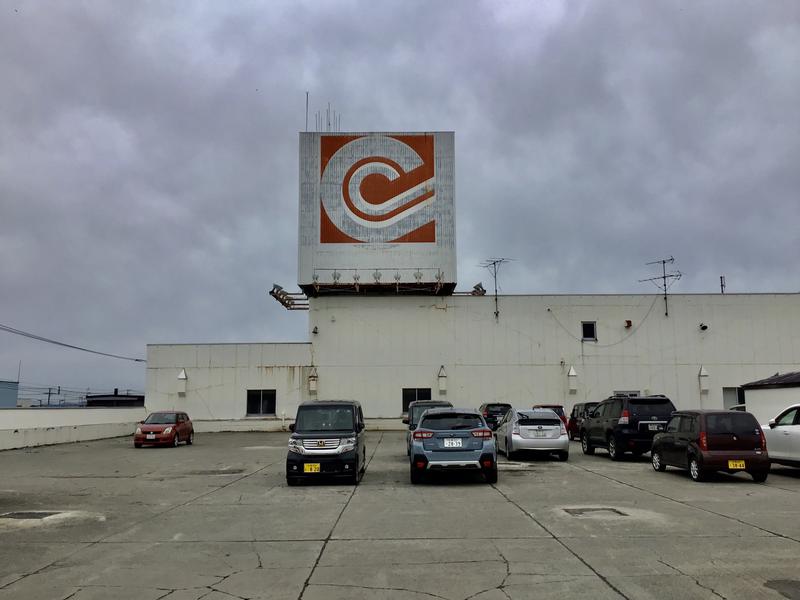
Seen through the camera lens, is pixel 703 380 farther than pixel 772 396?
Yes

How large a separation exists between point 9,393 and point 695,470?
45259mm

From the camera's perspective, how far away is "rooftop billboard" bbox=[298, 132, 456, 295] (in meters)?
38.8

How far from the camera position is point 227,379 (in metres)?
38.4

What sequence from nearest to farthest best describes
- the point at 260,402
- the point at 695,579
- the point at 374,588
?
the point at 374,588 < the point at 695,579 < the point at 260,402

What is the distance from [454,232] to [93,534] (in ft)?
105

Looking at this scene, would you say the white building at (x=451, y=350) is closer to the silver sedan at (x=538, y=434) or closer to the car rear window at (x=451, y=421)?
the silver sedan at (x=538, y=434)

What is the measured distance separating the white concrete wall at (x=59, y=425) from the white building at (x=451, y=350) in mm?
2515

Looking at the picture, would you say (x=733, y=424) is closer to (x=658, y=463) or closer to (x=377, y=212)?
(x=658, y=463)

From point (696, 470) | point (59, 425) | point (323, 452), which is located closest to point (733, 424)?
point (696, 470)

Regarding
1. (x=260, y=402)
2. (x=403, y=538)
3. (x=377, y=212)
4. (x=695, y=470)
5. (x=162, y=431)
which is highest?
(x=377, y=212)

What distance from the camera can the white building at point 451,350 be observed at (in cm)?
3759

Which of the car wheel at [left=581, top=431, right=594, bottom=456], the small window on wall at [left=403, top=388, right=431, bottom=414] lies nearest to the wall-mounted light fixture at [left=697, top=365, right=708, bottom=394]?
the small window on wall at [left=403, top=388, right=431, bottom=414]

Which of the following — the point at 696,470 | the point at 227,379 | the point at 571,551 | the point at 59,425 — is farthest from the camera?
the point at 227,379

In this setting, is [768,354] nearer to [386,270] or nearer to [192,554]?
[386,270]
